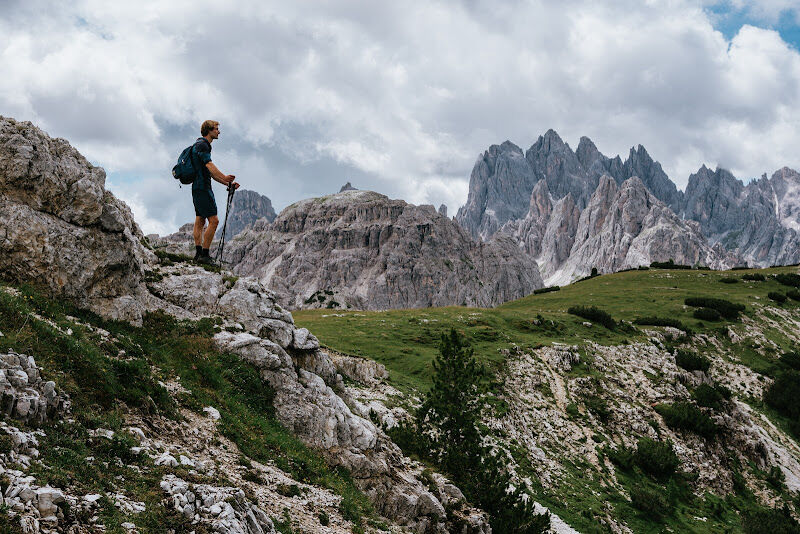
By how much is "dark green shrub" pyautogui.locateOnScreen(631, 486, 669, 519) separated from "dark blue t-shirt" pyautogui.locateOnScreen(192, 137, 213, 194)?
3075cm

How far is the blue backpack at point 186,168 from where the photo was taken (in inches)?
738

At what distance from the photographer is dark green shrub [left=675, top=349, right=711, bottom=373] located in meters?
46.1

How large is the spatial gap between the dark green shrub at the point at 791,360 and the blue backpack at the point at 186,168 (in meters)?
64.9

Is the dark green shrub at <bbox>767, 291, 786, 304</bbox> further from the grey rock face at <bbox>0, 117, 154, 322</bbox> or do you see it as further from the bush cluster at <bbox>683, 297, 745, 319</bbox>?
the grey rock face at <bbox>0, 117, 154, 322</bbox>

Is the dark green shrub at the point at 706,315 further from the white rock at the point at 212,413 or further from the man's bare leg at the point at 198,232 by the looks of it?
the white rock at the point at 212,413

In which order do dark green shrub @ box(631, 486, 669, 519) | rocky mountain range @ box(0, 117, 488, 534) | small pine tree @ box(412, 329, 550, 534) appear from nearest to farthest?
rocky mountain range @ box(0, 117, 488, 534) < small pine tree @ box(412, 329, 550, 534) < dark green shrub @ box(631, 486, 669, 519)

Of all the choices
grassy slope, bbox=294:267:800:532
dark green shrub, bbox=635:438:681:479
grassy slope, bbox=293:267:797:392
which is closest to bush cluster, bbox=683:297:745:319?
grassy slope, bbox=294:267:800:532

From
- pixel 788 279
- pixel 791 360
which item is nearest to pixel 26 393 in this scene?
pixel 791 360

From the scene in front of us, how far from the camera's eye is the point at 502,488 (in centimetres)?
2036

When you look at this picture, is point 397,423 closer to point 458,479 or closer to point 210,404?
point 458,479

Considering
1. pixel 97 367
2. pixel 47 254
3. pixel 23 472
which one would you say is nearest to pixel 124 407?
pixel 97 367

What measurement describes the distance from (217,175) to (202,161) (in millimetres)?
860

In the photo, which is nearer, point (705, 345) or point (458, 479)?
point (458, 479)

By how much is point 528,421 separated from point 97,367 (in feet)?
95.3
